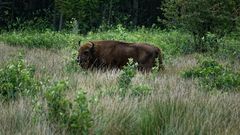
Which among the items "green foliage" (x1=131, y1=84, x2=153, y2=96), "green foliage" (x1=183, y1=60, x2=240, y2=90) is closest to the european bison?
"green foliage" (x1=183, y1=60, x2=240, y2=90)

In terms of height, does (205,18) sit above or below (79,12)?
above

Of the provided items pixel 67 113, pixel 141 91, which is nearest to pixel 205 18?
pixel 141 91

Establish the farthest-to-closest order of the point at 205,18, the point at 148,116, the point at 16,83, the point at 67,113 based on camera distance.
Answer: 1. the point at 205,18
2. the point at 16,83
3. the point at 148,116
4. the point at 67,113

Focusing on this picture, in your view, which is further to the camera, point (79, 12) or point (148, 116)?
point (79, 12)

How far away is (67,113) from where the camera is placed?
4859 millimetres

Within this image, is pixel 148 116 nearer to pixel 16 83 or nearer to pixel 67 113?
pixel 67 113

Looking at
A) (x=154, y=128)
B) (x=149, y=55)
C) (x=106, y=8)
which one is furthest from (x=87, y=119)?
(x=106, y=8)

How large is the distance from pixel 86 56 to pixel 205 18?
7.03 metres

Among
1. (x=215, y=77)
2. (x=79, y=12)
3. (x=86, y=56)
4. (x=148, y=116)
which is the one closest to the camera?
(x=148, y=116)

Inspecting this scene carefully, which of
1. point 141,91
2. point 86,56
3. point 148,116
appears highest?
point 148,116

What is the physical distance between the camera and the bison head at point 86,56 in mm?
10844

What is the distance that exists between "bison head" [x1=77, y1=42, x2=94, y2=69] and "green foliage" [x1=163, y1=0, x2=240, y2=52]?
6.51m

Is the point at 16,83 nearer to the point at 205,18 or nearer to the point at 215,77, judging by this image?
the point at 215,77

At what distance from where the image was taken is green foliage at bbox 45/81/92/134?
15.1 feet
